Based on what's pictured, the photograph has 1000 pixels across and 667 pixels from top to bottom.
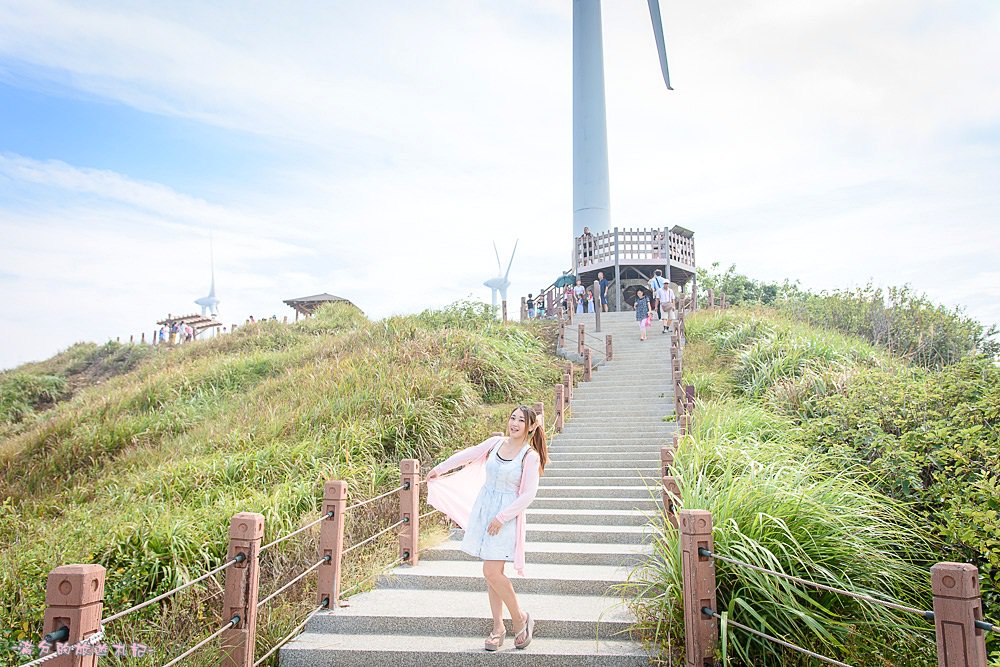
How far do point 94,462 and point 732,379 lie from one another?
13305 millimetres

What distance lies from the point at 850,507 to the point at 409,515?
14.6 feet

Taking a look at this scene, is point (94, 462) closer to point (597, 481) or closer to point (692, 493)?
point (597, 481)

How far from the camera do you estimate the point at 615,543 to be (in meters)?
8.74

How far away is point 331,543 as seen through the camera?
662 cm

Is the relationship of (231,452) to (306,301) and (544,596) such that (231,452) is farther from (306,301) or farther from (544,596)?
(306,301)

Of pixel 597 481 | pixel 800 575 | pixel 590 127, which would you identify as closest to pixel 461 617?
pixel 800 575

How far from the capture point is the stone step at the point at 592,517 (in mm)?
9484

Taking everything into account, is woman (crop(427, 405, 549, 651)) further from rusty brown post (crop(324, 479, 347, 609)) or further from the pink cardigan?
rusty brown post (crop(324, 479, 347, 609))

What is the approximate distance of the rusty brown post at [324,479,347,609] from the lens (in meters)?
6.61

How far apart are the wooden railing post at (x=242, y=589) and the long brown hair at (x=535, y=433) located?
81.6 inches

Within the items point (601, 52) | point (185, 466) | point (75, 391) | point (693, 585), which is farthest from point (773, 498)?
point (601, 52)

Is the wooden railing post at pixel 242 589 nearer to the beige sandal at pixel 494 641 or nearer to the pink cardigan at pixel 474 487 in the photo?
the pink cardigan at pixel 474 487

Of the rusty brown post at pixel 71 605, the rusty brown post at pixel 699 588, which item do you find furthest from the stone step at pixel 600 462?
the rusty brown post at pixel 71 605

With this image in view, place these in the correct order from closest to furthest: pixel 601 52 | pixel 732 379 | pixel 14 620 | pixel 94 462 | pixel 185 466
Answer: pixel 14 620
pixel 185 466
pixel 94 462
pixel 732 379
pixel 601 52
